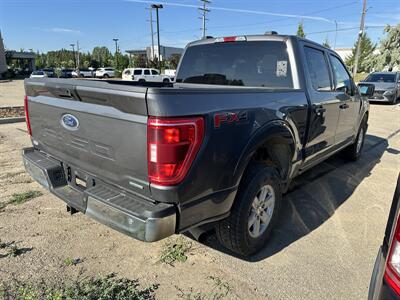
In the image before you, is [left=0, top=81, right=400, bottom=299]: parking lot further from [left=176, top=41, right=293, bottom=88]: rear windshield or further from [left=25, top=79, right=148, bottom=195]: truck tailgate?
[left=176, top=41, right=293, bottom=88]: rear windshield

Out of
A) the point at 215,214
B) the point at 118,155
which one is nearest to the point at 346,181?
the point at 215,214

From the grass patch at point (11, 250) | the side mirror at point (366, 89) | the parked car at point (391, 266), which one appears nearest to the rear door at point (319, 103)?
the side mirror at point (366, 89)

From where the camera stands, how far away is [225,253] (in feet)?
9.47

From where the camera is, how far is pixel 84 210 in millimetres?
2273

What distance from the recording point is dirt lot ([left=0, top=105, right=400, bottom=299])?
8.05 feet

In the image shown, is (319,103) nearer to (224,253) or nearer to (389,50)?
(224,253)

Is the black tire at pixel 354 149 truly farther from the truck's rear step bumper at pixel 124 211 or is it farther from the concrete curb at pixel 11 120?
the concrete curb at pixel 11 120

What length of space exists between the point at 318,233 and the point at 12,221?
331 centimetres

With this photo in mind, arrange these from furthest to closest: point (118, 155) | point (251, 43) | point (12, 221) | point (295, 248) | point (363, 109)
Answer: point (363, 109), point (251, 43), point (12, 221), point (295, 248), point (118, 155)

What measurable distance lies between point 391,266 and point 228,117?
127 cm

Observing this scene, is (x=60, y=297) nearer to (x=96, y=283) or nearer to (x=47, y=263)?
(x=96, y=283)

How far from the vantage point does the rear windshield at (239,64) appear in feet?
11.0

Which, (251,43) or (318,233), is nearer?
(318,233)

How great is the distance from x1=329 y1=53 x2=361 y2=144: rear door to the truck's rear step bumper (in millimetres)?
3235
